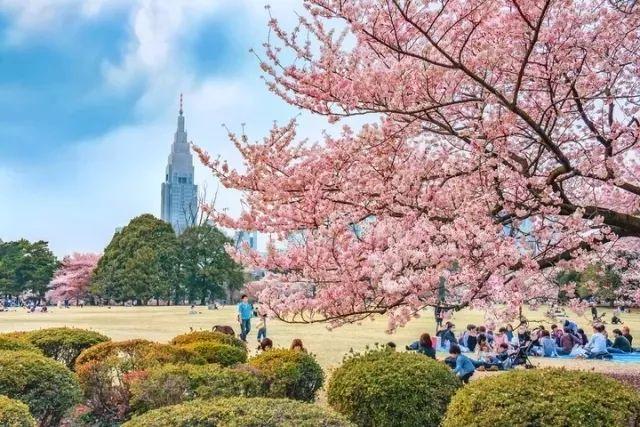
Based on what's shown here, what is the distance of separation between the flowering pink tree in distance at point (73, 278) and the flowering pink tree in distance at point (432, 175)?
6807 centimetres

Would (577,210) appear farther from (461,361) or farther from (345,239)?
(461,361)

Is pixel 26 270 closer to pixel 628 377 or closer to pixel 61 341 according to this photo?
pixel 61 341

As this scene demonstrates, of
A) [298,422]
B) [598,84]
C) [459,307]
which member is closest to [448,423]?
[459,307]

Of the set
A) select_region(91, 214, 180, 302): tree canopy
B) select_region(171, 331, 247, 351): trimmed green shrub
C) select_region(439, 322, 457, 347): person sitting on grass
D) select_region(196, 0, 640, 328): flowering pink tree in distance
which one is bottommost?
select_region(439, 322, 457, 347): person sitting on grass

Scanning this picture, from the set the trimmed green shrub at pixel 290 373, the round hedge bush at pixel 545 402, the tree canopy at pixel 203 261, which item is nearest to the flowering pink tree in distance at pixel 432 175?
the round hedge bush at pixel 545 402

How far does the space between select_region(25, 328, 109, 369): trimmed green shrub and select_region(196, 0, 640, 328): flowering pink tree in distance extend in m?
6.03

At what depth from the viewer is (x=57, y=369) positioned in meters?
8.18

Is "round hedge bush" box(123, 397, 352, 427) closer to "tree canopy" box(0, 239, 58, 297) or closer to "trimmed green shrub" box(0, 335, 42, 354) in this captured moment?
"trimmed green shrub" box(0, 335, 42, 354)

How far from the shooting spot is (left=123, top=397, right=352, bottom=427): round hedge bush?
4.13m

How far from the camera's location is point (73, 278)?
73.8 meters

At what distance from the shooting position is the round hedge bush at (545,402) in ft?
17.6

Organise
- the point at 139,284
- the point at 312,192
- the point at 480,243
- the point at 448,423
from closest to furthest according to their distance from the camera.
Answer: the point at 448,423 < the point at 480,243 < the point at 312,192 < the point at 139,284

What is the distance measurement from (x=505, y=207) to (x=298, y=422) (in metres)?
3.90

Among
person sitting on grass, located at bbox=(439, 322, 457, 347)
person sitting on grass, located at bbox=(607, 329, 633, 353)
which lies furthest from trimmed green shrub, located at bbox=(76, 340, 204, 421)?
person sitting on grass, located at bbox=(607, 329, 633, 353)
